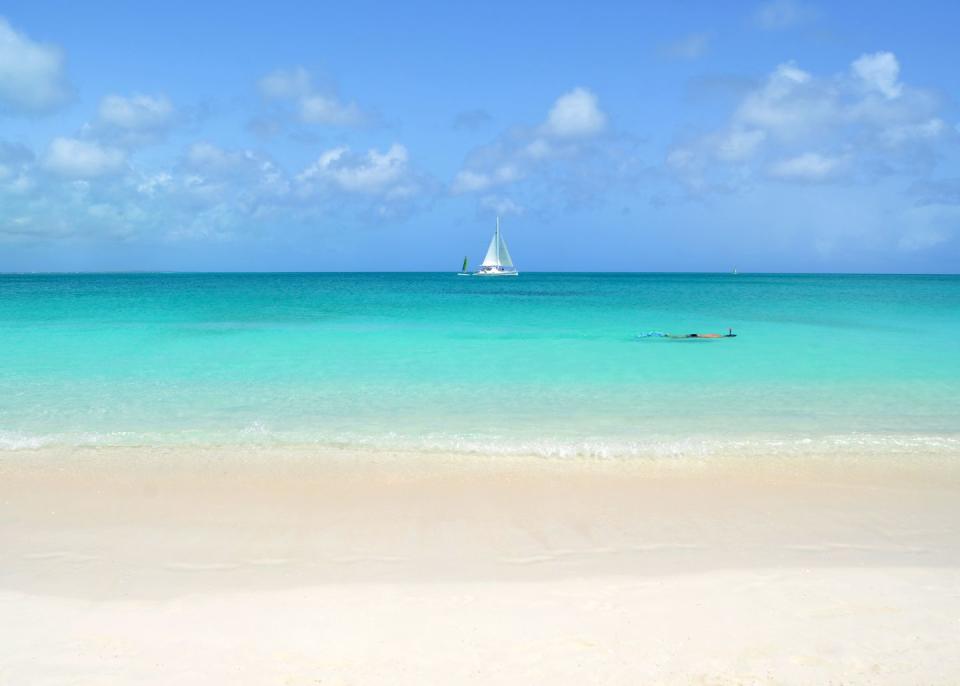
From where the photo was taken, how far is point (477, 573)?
541 cm

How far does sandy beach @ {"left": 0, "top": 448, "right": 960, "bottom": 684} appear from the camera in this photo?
13.6ft

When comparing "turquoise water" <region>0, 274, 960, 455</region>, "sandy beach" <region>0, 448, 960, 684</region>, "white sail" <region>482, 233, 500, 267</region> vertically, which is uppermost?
"white sail" <region>482, 233, 500, 267</region>

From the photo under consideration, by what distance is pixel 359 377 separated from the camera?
1459 centimetres

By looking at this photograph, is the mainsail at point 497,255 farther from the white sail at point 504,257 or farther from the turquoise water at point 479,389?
the turquoise water at point 479,389

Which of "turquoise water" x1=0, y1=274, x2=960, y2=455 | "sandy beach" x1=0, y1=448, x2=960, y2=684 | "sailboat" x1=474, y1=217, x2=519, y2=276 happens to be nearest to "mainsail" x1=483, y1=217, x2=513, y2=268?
"sailboat" x1=474, y1=217, x2=519, y2=276

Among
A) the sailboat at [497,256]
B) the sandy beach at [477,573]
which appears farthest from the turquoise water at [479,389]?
the sailboat at [497,256]

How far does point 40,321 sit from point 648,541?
96.8 feet

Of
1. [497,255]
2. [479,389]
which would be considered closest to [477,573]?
[479,389]

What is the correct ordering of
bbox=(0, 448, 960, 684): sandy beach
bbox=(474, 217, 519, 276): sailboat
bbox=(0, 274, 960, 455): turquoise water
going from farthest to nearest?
bbox=(474, 217, 519, 276): sailboat < bbox=(0, 274, 960, 455): turquoise water < bbox=(0, 448, 960, 684): sandy beach

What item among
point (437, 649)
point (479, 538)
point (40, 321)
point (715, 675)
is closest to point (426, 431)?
point (479, 538)

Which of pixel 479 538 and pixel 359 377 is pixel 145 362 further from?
pixel 479 538

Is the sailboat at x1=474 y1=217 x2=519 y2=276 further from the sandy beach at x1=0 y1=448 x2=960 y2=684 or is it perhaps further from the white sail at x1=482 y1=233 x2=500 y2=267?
the sandy beach at x1=0 y1=448 x2=960 y2=684

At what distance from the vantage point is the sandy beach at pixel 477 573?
415cm

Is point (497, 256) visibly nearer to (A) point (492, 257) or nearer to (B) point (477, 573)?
(A) point (492, 257)
